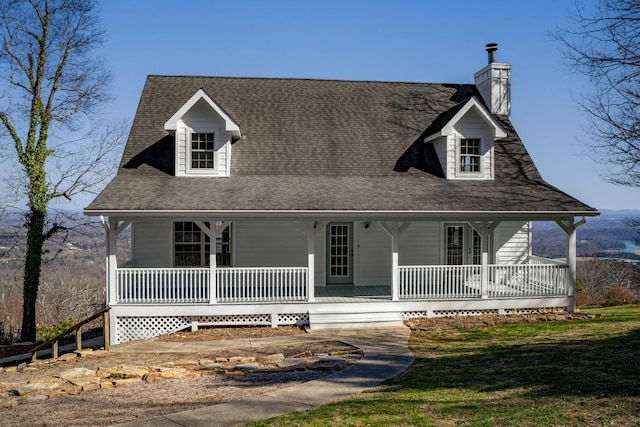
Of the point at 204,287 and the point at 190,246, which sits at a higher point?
the point at 190,246

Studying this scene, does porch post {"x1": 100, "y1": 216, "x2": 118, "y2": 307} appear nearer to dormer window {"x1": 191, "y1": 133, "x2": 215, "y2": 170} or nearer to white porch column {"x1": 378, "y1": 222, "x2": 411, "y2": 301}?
dormer window {"x1": 191, "y1": 133, "x2": 215, "y2": 170}

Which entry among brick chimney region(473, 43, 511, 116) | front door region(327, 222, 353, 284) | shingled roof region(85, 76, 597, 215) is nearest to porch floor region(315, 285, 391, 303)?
front door region(327, 222, 353, 284)

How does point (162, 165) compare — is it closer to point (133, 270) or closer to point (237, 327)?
point (133, 270)

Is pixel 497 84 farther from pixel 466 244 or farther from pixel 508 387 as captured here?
pixel 508 387

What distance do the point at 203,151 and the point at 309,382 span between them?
974 centimetres

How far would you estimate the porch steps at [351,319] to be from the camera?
15.5m

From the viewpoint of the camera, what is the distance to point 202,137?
1761 centimetres

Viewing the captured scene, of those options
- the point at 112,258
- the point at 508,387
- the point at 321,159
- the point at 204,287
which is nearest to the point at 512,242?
the point at 321,159

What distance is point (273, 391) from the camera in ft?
31.2

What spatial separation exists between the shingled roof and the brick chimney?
70 centimetres

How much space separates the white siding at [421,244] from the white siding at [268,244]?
11.6ft

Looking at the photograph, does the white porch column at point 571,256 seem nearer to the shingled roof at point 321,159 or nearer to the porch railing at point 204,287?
the shingled roof at point 321,159

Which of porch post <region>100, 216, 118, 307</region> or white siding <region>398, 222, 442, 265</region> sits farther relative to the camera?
white siding <region>398, 222, 442, 265</region>

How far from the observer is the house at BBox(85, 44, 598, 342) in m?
15.4
